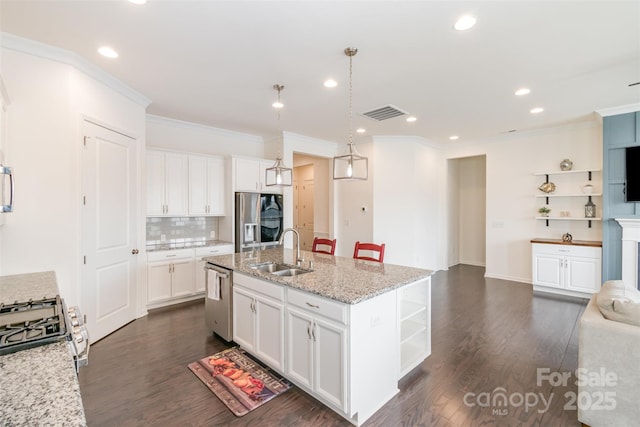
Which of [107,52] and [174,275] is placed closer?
[107,52]

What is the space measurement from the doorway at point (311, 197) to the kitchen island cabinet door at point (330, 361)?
4659 millimetres

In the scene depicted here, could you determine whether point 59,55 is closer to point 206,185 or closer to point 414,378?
point 206,185

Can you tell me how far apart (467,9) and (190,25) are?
2.10 meters

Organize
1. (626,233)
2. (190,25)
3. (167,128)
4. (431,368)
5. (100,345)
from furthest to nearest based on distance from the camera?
(167,128), (626,233), (100,345), (431,368), (190,25)

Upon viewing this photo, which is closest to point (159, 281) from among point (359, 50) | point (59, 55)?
point (59, 55)

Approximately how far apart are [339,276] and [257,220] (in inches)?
117

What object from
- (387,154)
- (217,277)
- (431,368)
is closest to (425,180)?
(387,154)

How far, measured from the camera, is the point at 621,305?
6.08 feet

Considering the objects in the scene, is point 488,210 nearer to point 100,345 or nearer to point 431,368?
point 431,368

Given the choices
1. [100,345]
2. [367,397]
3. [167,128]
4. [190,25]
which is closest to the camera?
[367,397]

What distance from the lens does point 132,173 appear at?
3.64 metres

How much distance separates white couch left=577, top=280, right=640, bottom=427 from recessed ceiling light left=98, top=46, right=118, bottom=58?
4.31 metres

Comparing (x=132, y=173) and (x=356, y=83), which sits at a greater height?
(x=356, y=83)

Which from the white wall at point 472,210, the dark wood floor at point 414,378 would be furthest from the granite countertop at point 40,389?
the white wall at point 472,210
